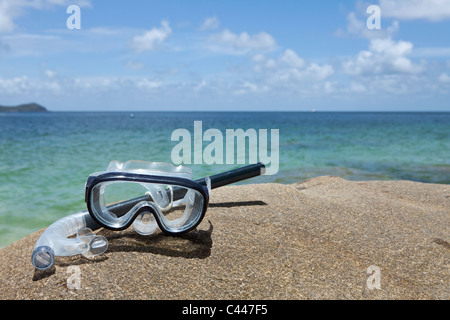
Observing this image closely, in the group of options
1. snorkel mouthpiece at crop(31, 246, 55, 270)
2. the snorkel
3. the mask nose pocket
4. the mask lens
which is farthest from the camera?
the mask nose pocket

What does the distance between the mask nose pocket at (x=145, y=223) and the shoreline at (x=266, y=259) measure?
8 cm

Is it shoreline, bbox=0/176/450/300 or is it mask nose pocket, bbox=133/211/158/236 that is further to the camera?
mask nose pocket, bbox=133/211/158/236

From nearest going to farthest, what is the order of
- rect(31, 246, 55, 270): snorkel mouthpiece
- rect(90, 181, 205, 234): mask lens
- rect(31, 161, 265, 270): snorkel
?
rect(31, 246, 55, 270): snorkel mouthpiece
rect(31, 161, 265, 270): snorkel
rect(90, 181, 205, 234): mask lens

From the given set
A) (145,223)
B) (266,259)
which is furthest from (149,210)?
(266,259)

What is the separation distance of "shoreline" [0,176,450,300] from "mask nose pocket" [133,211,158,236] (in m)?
0.08

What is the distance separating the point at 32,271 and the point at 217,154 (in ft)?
38.8

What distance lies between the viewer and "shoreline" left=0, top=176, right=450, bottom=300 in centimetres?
264

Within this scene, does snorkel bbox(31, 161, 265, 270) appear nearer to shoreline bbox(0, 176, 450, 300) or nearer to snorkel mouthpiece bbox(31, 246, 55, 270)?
snorkel mouthpiece bbox(31, 246, 55, 270)

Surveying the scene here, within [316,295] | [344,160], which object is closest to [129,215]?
[316,295]

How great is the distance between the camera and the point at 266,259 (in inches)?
120

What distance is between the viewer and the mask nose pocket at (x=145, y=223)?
10.3 feet

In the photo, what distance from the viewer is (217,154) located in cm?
1456

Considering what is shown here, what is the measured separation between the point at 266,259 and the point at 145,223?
0.99 m

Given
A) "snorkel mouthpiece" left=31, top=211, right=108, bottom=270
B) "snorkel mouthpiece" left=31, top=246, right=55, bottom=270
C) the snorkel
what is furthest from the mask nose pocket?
"snorkel mouthpiece" left=31, top=246, right=55, bottom=270
